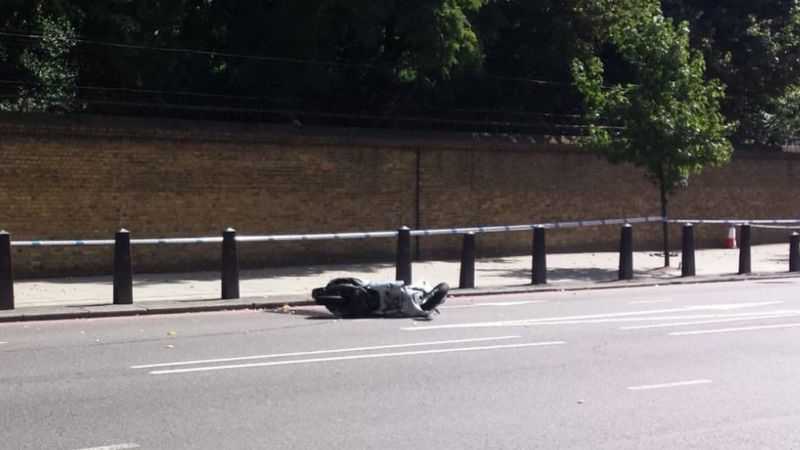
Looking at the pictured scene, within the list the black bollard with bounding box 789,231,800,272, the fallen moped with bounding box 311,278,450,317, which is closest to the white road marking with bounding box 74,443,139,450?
the fallen moped with bounding box 311,278,450,317

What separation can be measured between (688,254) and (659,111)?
300 cm

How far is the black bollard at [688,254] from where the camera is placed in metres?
21.2

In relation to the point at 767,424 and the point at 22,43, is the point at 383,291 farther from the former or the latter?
the point at 22,43

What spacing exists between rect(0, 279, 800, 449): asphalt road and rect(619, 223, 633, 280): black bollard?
518 cm

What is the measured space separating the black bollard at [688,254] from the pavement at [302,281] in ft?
0.70

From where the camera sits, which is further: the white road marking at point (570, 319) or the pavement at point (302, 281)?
the pavement at point (302, 281)

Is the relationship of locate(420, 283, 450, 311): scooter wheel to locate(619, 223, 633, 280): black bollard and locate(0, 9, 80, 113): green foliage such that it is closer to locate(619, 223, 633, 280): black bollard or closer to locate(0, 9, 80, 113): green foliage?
locate(619, 223, 633, 280): black bollard

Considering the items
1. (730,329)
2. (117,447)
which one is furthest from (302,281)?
(117,447)

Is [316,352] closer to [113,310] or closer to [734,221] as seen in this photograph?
[113,310]

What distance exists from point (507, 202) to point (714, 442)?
17.3 metres

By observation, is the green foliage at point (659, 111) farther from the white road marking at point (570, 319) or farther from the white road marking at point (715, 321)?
the white road marking at point (715, 321)

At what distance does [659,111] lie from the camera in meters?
22.2

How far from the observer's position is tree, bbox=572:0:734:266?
2206 centimetres

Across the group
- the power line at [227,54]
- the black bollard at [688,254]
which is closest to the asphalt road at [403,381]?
the black bollard at [688,254]
